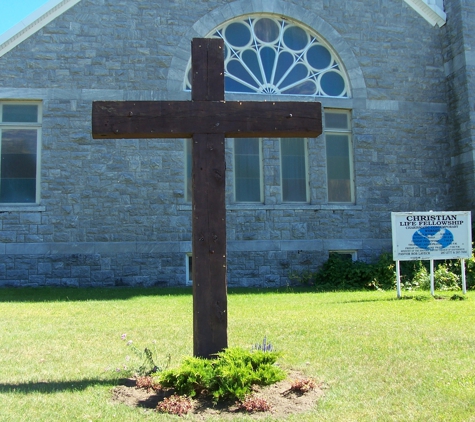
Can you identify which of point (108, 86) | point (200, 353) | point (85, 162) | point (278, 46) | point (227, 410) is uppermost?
point (278, 46)

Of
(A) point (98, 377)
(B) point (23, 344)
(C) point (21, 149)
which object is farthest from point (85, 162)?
(A) point (98, 377)

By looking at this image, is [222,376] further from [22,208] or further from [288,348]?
[22,208]

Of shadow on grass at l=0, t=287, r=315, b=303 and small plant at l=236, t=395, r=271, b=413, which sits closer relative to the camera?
small plant at l=236, t=395, r=271, b=413

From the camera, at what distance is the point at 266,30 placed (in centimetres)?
1405

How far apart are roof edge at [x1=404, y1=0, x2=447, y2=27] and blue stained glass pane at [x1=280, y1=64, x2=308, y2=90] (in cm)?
343

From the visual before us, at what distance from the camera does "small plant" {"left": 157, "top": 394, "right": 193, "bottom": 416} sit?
155 inches

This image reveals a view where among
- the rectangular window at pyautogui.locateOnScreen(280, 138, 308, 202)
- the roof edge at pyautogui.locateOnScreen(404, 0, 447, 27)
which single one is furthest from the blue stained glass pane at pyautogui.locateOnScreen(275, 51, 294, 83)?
the roof edge at pyautogui.locateOnScreen(404, 0, 447, 27)

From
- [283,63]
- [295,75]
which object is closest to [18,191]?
[283,63]

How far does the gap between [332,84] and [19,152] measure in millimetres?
7756

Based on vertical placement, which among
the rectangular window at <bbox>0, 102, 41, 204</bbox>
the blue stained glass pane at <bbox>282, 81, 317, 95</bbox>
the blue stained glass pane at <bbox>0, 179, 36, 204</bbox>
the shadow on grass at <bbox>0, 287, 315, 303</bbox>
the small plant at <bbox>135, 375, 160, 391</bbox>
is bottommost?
the small plant at <bbox>135, 375, 160, 391</bbox>

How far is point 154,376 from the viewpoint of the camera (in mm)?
4535

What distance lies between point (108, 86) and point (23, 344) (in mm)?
8072

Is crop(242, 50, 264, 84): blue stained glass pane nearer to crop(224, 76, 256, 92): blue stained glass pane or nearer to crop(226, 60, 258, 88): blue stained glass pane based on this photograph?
crop(226, 60, 258, 88): blue stained glass pane

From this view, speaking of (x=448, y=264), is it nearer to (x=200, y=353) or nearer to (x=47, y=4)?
(x=200, y=353)
